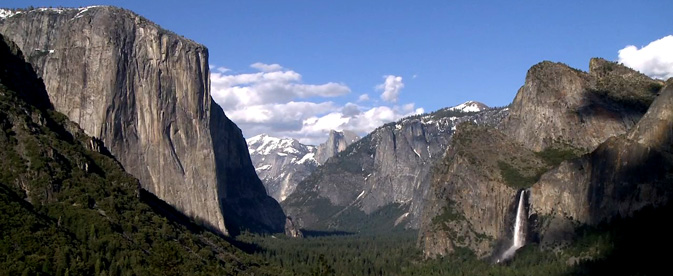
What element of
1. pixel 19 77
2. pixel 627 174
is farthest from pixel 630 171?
pixel 19 77

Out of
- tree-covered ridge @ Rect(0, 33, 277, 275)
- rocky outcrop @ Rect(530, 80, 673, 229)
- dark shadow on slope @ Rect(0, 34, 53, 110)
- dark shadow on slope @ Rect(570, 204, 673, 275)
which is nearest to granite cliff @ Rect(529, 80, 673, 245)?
rocky outcrop @ Rect(530, 80, 673, 229)

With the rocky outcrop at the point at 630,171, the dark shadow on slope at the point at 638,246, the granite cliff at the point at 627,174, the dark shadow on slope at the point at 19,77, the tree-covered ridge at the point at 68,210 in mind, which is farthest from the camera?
the granite cliff at the point at 627,174

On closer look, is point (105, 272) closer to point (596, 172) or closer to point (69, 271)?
point (69, 271)

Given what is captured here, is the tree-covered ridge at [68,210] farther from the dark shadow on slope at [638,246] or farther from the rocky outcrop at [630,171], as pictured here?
the rocky outcrop at [630,171]

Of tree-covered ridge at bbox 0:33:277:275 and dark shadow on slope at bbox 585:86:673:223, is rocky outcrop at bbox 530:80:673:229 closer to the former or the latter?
dark shadow on slope at bbox 585:86:673:223

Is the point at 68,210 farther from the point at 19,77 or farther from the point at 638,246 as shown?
the point at 638,246

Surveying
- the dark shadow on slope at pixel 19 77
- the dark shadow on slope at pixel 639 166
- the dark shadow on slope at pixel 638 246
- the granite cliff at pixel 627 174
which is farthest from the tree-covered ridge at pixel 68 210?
the dark shadow on slope at pixel 639 166

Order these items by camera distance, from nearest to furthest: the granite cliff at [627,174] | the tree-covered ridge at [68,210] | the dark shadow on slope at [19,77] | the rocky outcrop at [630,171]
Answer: the tree-covered ridge at [68,210]
the dark shadow on slope at [19,77]
the rocky outcrop at [630,171]
the granite cliff at [627,174]
